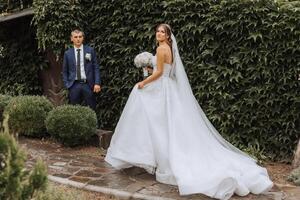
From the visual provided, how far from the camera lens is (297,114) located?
7.46 meters

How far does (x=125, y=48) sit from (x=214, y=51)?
5.70 feet

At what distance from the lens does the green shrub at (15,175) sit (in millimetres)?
2990

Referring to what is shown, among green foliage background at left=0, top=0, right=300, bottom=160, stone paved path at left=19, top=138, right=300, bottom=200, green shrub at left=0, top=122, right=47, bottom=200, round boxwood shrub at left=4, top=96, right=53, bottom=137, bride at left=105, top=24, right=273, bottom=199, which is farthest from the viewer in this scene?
round boxwood shrub at left=4, top=96, right=53, bottom=137

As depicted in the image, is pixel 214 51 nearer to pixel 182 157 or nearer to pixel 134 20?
pixel 134 20

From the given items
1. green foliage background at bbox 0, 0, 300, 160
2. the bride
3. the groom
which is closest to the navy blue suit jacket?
the groom

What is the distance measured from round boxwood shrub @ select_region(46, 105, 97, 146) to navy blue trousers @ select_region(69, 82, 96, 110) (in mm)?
560

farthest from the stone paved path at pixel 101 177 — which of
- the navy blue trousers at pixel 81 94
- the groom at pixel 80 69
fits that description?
the groom at pixel 80 69

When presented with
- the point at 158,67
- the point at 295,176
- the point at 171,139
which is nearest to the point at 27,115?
the point at 158,67

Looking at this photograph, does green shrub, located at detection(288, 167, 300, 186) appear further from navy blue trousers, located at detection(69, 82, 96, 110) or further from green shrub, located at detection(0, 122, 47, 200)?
Answer: green shrub, located at detection(0, 122, 47, 200)

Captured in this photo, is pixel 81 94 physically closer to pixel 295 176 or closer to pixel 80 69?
pixel 80 69

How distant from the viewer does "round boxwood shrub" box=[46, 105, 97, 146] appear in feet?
25.4

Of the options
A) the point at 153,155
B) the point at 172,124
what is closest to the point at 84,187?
the point at 153,155

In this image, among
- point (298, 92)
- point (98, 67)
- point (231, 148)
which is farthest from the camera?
point (98, 67)

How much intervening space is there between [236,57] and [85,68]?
2583mm
